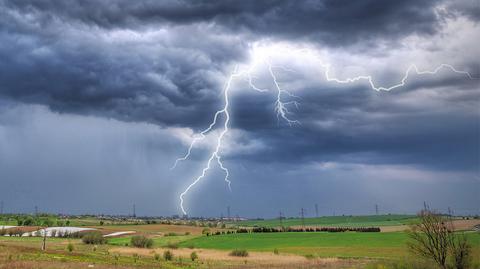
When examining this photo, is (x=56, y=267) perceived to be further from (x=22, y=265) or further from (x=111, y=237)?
(x=111, y=237)

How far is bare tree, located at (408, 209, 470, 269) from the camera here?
3962 cm

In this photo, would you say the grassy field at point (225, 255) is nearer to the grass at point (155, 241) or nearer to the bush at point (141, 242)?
the grass at point (155, 241)

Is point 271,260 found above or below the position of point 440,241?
below

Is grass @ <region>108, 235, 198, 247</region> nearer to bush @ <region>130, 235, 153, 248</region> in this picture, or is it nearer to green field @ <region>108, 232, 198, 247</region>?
green field @ <region>108, 232, 198, 247</region>

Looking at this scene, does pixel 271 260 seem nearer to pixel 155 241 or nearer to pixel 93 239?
pixel 155 241

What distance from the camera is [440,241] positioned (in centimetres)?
4000

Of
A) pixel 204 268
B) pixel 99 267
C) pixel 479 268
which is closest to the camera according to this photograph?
pixel 479 268

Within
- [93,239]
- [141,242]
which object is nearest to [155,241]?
[141,242]

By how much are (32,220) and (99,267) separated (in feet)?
562

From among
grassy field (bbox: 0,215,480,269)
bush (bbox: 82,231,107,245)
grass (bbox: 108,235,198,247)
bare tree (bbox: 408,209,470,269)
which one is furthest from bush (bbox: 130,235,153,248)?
bare tree (bbox: 408,209,470,269)

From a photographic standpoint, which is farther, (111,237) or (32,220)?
(32,220)

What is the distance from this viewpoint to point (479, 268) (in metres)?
39.7

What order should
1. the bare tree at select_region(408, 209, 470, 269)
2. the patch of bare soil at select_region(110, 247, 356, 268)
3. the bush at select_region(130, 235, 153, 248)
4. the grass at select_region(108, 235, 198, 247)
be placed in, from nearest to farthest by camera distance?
1. the bare tree at select_region(408, 209, 470, 269)
2. the patch of bare soil at select_region(110, 247, 356, 268)
3. the bush at select_region(130, 235, 153, 248)
4. the grass at select_region(108, 235, 198, 247)

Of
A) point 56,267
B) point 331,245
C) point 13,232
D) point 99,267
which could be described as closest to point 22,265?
point 56,267
